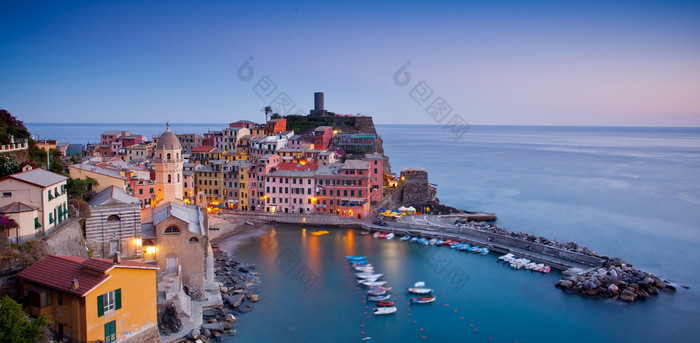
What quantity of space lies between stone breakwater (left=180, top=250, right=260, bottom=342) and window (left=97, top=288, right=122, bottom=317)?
4.45 meters

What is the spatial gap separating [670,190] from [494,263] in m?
50.1

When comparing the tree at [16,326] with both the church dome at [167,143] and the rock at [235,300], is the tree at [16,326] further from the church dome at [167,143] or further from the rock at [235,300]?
the church dome at [167,143]

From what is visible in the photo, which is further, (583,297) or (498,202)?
(498,202)

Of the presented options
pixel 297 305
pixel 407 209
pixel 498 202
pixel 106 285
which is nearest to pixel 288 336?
pixel 297 305

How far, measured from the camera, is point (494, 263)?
111 ft

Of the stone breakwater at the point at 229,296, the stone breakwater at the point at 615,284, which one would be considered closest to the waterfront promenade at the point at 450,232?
the stone breakwater at the point at 615,284

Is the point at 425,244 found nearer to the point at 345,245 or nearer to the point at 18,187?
the point at 345,245

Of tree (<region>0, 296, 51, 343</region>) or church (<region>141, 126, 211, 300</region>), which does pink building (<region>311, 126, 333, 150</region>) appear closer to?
church (<region>141, 126, 211, 300</region>)

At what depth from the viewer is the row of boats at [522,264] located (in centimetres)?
3158

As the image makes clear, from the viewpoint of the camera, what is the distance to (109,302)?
1580 centimetres

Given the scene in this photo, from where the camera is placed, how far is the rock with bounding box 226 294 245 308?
947 inches

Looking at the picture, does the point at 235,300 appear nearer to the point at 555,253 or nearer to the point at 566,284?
the point at 566,284

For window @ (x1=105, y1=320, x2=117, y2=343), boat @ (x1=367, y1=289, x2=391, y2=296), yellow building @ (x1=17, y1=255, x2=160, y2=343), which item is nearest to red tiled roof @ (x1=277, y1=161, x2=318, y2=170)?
boat @ (x1=367, y1=289, x2=391, y2=296)

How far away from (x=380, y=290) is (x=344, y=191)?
18.3 meters
